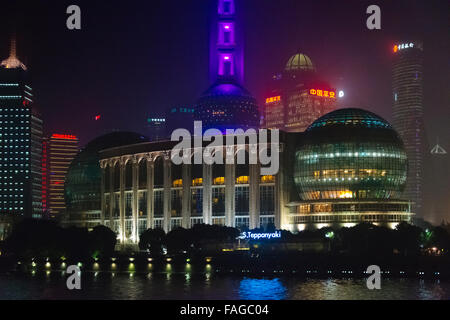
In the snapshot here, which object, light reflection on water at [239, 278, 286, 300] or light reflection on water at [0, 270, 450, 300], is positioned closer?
light reflection on water at [239, 278, 286, 300]

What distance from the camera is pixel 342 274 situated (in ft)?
582

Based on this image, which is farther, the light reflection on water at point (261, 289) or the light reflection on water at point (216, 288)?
the light reflection on water at point (216, 288)

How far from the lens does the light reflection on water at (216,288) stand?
5527 inches

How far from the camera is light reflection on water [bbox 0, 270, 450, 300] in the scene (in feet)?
461

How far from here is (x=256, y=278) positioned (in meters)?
178

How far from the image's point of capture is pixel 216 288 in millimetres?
153250

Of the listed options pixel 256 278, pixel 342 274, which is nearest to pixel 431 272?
pixel 342 274

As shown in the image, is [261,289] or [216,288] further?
[216,288]
